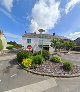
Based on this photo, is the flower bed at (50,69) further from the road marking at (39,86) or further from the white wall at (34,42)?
the white wall at (34,42)

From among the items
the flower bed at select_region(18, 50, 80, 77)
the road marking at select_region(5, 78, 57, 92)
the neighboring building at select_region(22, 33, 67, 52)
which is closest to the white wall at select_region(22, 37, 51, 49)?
the neighboring building at select_region(22, 33, 67, 52)

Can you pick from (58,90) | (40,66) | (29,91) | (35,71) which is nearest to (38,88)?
(29,91)

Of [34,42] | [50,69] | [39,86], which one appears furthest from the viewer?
[34,42]

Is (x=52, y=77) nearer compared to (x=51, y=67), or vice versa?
(x=52, y=77)

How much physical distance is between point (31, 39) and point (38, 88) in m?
32.8

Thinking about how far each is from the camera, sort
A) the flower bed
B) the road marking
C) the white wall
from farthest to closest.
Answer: the white wall → the flower bed → the road marking

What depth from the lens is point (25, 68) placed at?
543 inches

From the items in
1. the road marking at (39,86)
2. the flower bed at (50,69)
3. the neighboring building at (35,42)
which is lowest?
the road marking at (39,86)

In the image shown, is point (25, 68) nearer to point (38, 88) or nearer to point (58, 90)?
point (38, 88)

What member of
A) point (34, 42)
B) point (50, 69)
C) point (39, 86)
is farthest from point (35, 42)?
point (39, 86)

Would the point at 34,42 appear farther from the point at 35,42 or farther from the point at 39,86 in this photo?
the point at 39,86

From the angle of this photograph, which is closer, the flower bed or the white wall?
the flower bed

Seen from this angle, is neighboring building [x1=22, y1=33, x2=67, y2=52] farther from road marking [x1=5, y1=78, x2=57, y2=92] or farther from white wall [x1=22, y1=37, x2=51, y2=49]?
road marking [x1=5, y1=78, x2=57, y2=92]

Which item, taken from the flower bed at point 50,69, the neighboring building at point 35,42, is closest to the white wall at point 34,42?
the neighboring building at point 35,42
